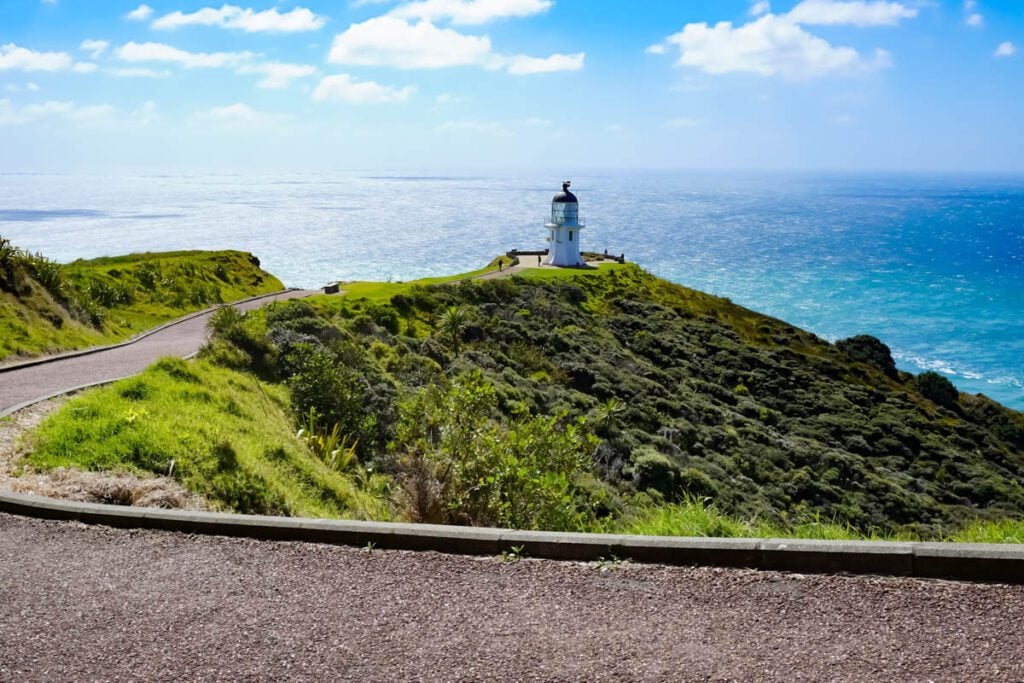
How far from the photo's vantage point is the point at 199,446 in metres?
11.1

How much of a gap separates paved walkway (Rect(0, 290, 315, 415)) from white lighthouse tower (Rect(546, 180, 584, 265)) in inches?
1694

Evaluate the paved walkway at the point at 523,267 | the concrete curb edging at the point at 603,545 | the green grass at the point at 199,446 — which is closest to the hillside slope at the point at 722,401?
the paved walkway at the point at 523,267

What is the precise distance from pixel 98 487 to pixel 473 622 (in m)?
5.62

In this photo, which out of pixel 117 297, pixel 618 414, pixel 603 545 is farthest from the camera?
pixel 117 297

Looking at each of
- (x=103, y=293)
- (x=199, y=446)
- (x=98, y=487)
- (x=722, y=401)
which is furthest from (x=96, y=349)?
(x=722, y=401)

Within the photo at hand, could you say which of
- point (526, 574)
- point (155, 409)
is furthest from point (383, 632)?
point (155, 409)

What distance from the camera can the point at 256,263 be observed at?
55031 millimetres

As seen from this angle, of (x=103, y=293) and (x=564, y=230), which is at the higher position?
(x=564, y=230)

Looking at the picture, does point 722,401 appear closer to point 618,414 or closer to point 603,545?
point 618,414

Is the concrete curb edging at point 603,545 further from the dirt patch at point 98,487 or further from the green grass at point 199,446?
the green grass at point 199,446

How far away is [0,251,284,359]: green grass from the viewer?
21.4 metres

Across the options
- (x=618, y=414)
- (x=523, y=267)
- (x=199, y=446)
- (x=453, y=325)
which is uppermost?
(x=199, y=446)

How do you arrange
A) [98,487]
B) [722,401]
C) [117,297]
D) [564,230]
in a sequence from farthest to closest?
[564,230]
[722,401]
[117,297]
[98,487]

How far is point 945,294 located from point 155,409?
127 meters
